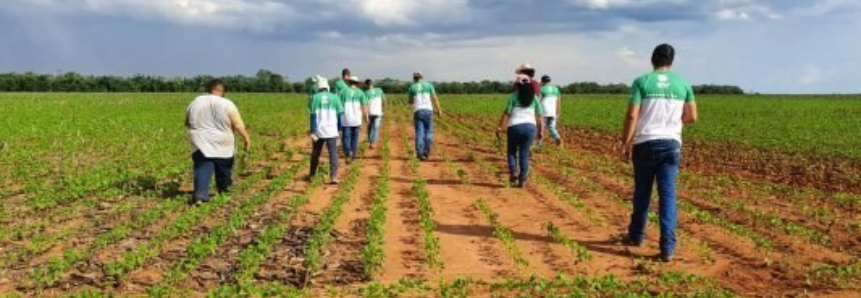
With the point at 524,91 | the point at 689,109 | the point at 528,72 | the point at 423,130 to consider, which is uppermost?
the point at 528,72

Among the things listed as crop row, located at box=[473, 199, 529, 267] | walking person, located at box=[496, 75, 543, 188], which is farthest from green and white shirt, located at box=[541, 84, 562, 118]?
crop row, located at box=[473, 199, 529, 267]

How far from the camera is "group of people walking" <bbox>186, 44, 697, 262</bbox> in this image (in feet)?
23.9

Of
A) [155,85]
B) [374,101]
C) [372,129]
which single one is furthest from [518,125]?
[155,85]

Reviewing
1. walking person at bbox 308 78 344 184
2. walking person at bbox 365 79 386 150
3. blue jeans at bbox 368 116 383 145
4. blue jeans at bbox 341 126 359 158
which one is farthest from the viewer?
blue jeans at bbox 368 116 383 145

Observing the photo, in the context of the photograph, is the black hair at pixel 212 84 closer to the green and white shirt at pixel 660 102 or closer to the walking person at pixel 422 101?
the walking person at pixel 422 101

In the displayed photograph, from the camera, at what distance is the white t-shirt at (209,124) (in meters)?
10.5

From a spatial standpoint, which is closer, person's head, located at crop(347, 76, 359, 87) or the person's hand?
the person's hand

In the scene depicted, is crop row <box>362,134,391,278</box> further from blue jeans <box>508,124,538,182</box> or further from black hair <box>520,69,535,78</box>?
black hair <box>520,69,535,78</box>

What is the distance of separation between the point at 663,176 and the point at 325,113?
6187mm

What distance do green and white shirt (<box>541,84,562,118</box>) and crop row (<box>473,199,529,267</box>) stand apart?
629 cm

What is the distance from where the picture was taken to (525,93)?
36.9 ft

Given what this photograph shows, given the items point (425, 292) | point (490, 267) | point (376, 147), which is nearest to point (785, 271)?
point (490, 267)

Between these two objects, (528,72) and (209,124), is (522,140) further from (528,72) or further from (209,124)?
(209,124)

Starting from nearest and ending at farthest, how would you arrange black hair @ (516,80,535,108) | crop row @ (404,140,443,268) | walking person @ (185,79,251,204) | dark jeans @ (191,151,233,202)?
crop row @ (404,140,443,268)
dark jeans @ (191,151,233,202)
walking person @ (185,79,251,204)
black hair @ (516,80,535,108)
